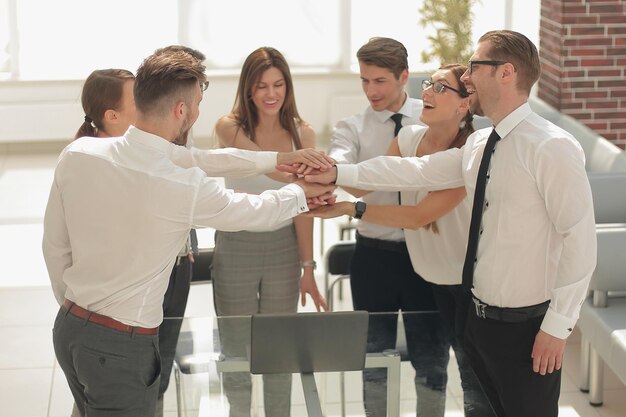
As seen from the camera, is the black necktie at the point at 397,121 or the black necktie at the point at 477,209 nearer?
the black necktie at the point at 477,209

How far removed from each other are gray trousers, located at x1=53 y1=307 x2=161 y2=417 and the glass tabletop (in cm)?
12

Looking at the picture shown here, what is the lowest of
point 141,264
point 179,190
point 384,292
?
point 384,292

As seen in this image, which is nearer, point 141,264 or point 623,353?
point 141,264

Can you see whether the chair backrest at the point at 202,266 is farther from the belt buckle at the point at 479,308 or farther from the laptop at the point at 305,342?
the belt buckle at the point at 479,308

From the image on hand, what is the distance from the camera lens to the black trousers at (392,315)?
314 centimetres

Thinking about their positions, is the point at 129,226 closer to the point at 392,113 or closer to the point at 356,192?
the point at 356,192

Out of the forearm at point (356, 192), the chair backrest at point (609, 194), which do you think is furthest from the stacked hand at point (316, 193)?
the chair backrest at point (609, 194)

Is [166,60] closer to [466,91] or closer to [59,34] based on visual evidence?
[466,91]

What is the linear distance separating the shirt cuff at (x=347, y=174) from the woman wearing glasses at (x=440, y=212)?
0.08 metres

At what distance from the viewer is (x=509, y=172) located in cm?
311

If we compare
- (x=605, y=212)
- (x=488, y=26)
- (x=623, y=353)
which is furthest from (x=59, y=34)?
(x=623, y=353)

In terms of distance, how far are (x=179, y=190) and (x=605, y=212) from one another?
3176mm

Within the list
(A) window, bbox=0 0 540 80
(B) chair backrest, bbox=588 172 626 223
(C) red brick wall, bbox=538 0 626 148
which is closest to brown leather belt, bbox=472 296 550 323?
(B) chair backrest, bbox=588 172 626 223

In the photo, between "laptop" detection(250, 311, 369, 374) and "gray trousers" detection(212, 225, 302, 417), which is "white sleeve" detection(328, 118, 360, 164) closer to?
"gray trousers" detection(212, 225, 302, 417)
